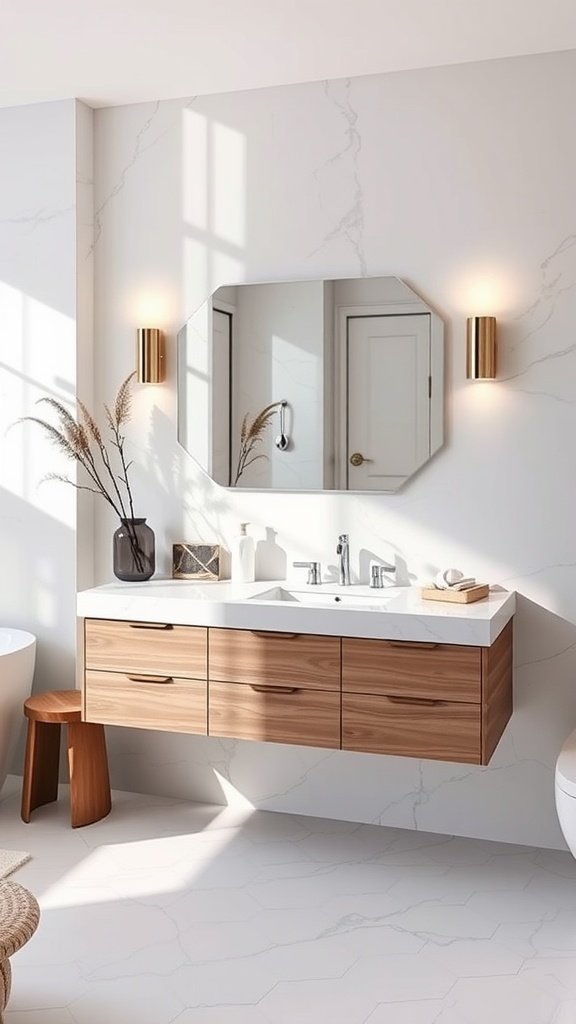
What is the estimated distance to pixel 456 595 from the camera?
311cm

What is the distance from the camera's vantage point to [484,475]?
338cm

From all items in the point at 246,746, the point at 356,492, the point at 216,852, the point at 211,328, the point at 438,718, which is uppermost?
the point at 211,328

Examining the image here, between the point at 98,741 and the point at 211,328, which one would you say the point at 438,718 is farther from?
the point at 211,328

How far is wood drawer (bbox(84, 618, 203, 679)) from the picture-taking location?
323cm

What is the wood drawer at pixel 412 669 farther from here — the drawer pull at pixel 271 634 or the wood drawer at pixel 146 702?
the wood drawer at pixel 146 702

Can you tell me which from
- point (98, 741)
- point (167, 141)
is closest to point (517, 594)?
point (98, 741)

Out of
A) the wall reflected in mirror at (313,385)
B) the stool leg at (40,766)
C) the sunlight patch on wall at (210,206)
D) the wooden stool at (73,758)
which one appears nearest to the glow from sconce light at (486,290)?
the wall reflected in mirror at (313,385)

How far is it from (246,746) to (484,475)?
1.32 m

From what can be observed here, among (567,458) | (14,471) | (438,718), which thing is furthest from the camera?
(14,471)

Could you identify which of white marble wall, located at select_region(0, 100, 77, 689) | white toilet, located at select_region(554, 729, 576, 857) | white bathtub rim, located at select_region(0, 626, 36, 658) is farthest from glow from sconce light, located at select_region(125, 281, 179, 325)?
white toilet, located at select_region(554, 729, 576, 857)

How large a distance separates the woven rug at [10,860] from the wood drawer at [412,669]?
1.18m

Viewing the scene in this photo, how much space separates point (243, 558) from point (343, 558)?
0.37 metres

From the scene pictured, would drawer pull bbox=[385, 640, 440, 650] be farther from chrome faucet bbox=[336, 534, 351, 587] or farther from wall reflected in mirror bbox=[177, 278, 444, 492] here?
wall reflected in mirror bbox=[177, 278, 444, 492]

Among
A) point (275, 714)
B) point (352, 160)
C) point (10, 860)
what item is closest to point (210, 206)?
point (352, 160)
